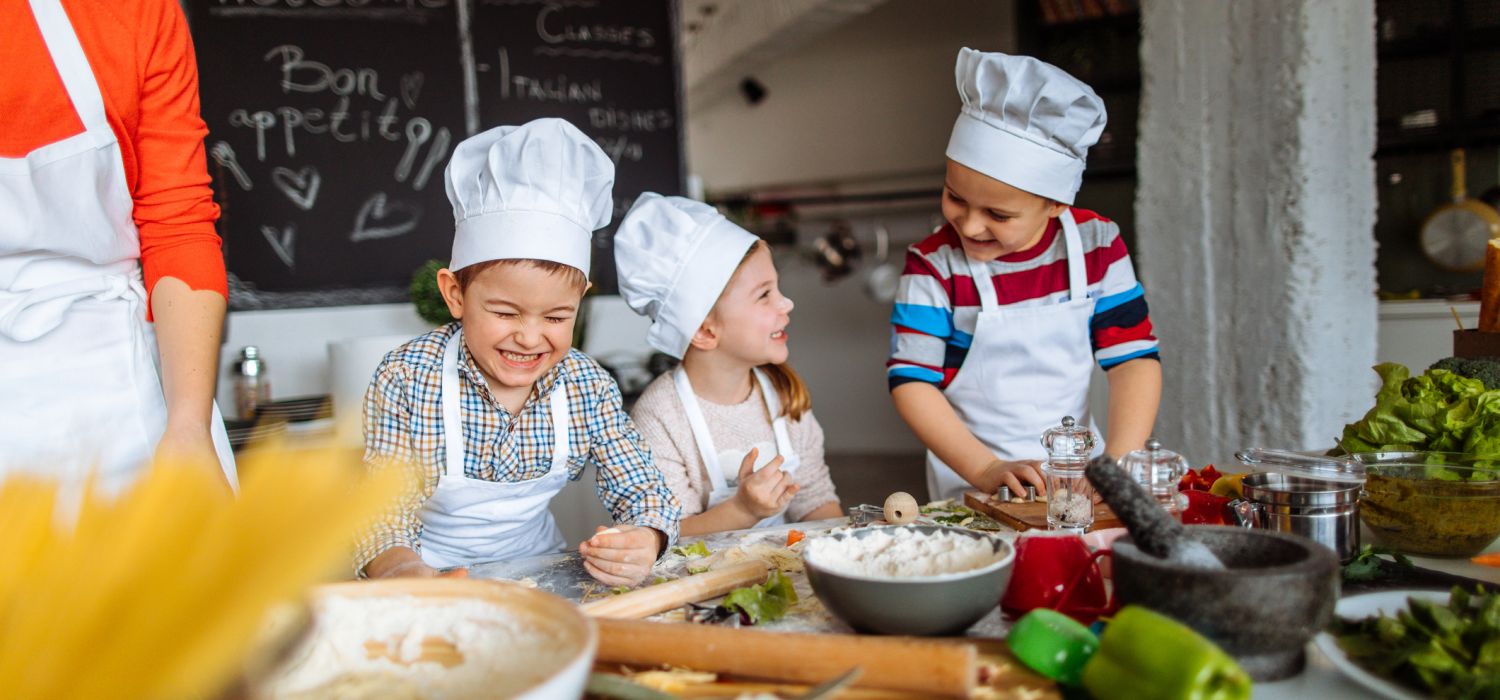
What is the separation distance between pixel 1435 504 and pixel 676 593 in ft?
2.98

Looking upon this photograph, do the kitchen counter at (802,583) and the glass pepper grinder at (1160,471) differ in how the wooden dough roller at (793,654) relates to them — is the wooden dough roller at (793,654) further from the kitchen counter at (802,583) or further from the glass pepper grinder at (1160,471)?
the glass pepper grinder at (1160,471)

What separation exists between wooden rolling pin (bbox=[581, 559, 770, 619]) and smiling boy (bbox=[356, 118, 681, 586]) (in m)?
0.34

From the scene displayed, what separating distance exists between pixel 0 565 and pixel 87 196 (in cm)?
121

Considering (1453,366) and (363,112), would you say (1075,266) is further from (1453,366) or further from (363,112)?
(363,112)

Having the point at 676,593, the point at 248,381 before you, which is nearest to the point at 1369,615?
the point at 676,593

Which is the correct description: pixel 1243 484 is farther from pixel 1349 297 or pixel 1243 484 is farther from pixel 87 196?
pixel 1349 297

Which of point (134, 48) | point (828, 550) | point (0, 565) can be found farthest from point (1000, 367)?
point (0, 565)

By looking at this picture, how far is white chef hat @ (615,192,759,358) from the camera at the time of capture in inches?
77.4

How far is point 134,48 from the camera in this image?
1.38 meters

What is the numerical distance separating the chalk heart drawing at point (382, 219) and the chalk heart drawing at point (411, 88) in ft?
1.01

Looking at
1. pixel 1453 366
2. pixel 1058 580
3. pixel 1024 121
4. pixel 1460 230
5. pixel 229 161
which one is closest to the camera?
pixel 1058 580

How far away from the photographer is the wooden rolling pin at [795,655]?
0.74m

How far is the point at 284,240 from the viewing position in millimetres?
2924

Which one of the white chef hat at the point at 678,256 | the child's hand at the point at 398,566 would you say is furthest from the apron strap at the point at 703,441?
the child's hand at the point at 398,566
